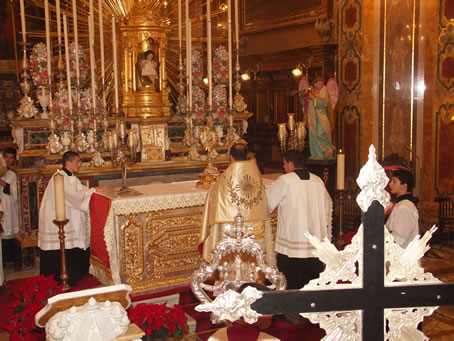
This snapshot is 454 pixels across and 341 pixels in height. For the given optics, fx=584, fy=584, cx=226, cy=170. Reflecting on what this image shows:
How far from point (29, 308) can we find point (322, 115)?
25.3 feet

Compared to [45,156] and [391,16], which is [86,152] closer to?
[45,156]

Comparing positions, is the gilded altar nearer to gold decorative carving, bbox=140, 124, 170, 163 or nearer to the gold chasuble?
the gold chasuble

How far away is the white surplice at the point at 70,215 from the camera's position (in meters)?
6.12

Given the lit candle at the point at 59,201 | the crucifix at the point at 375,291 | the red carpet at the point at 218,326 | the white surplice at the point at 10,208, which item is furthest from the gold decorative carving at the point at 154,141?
the crucifix at the point at 375,291

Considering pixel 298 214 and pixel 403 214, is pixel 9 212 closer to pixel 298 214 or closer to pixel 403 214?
pixel 298 214

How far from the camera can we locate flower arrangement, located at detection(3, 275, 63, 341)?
13.2ft

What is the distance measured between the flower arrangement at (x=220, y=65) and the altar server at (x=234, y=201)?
408 centimetres

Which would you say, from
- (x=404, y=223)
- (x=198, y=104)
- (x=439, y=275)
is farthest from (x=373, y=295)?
(x=198, y=104)

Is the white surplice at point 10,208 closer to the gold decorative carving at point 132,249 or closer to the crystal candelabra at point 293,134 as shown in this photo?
the gold decorative carving at point 132,249

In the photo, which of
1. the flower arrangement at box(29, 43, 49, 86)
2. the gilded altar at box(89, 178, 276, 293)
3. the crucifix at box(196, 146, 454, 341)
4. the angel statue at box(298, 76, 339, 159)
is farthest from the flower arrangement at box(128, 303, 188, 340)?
the angel statue at box(298, 76, 339, 159)

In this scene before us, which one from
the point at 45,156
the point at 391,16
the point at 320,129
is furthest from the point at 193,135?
the point at 391,16

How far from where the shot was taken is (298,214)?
17.3 feet

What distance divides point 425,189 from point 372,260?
811 centimetres

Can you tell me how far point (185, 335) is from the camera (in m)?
4.07
